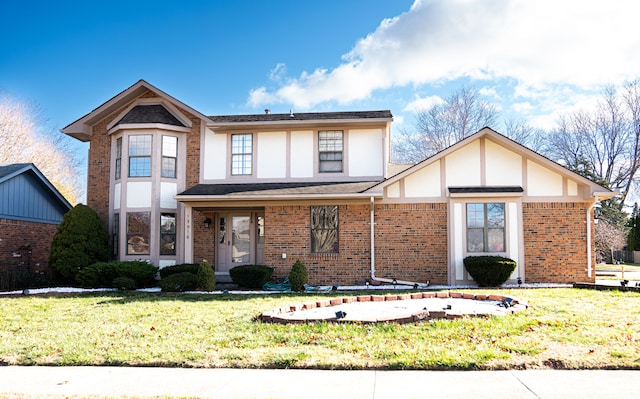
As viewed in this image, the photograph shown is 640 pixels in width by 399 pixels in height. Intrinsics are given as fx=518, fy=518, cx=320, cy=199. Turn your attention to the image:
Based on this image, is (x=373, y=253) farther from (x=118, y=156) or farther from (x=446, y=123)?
(x=446, y=123)

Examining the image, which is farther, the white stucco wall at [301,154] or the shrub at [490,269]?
the white stucco wall at [301,154]

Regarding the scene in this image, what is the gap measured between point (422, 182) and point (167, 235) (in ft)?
28.6

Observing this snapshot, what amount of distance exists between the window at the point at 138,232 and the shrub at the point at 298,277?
5686 mm

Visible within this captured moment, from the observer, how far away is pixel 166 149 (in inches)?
702

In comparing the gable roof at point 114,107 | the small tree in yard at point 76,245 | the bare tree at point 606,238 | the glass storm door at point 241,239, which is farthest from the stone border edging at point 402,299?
the bare tree at point 606,238

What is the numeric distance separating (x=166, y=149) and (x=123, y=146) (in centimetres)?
146

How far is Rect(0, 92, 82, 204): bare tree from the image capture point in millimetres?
34500

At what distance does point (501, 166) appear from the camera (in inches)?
637

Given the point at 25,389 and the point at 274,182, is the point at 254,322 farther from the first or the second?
the point at 274,182

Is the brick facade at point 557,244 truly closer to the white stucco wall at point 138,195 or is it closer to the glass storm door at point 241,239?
the glass storm door at point 241,239

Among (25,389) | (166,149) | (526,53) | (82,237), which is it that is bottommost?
(25,389)

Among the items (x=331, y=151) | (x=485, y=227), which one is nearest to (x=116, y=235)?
(x=331, y=151)

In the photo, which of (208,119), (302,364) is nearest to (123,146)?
(208,119)

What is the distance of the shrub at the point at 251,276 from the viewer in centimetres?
1560
